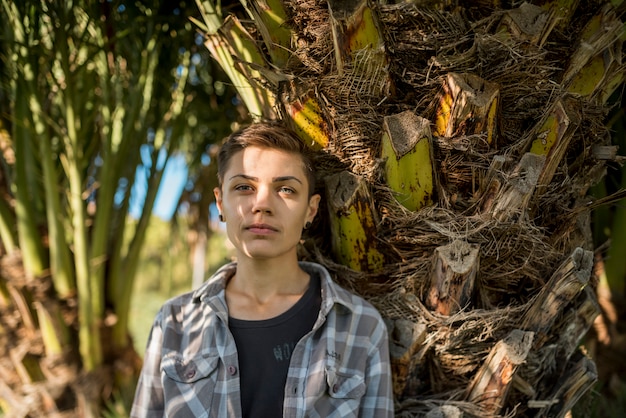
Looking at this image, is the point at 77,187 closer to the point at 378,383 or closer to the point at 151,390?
the point at 151,390

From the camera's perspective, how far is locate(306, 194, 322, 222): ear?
A: 2066mm

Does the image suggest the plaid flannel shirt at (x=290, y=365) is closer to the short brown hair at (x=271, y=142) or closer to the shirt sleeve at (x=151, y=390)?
the shirt sleeve at (x=151, y=390)

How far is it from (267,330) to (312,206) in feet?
1.43

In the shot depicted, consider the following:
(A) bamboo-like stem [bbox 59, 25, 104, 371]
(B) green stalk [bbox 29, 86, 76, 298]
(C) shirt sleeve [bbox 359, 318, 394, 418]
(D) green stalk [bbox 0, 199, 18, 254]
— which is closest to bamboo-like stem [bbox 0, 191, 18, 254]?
(D) green stalk [bbox 0, 199, 18, 254]

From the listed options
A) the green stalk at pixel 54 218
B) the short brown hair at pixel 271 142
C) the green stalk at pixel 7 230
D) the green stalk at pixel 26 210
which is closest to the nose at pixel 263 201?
the short brown hair at pixel 271 142

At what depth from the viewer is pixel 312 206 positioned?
2080 mm

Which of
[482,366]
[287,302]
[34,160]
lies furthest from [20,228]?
[482,366]

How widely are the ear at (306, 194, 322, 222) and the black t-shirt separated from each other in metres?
0.27

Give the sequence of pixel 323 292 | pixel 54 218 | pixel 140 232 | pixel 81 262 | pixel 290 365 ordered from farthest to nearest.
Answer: pixel 140 232
pixel 81 262
pixel 54 218
pixel 323 292
pixel 290 365

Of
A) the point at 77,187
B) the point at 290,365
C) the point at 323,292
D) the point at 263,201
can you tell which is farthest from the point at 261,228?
the point at 77,187

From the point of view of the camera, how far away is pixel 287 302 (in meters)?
2.04

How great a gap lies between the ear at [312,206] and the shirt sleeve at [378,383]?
432 millimetres

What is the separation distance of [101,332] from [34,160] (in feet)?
3.78

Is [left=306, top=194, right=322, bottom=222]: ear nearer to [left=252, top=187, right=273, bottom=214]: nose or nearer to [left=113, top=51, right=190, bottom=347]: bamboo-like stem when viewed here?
[left=252, top=187, right=273, bottom=214]: nose
